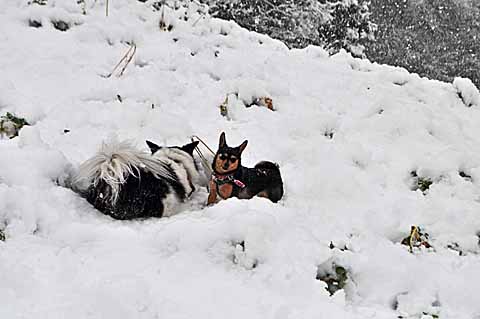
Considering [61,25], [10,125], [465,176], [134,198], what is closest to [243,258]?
[134,198]

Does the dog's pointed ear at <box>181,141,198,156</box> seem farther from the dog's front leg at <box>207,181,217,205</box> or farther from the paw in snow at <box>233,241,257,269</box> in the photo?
the paw in snow at <box>233,241,257,269</box>

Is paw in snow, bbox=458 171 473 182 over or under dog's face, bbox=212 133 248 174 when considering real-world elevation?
under

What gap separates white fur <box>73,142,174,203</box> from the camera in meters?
3.17

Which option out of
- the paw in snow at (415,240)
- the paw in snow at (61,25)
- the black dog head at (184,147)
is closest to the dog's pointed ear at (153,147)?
the black dog head at (184,147)

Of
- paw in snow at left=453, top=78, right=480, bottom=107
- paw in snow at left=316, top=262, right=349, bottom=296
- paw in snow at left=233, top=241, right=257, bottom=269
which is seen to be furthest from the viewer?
paw in snow at left=453, top=78, right=480, bottom=107

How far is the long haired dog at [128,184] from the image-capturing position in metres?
3.17

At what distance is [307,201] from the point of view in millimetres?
3760

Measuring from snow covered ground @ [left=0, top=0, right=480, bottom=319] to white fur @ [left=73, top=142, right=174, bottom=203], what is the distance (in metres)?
0.13

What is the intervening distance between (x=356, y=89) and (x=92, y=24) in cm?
279

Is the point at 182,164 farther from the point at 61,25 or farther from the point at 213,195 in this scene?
the point at 61,25

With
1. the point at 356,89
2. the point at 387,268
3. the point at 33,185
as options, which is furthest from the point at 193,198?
the point at 356,89

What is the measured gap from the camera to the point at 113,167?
319cm

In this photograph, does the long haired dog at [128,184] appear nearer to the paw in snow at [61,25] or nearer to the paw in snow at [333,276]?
the paw in snow at [333,276]

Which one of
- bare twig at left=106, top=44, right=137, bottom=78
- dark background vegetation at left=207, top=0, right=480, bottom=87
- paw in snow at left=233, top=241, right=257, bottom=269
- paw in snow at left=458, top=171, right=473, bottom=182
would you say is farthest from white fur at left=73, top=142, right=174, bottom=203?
dark background vegetation at left=207, top=0, right=480, bottom=87
